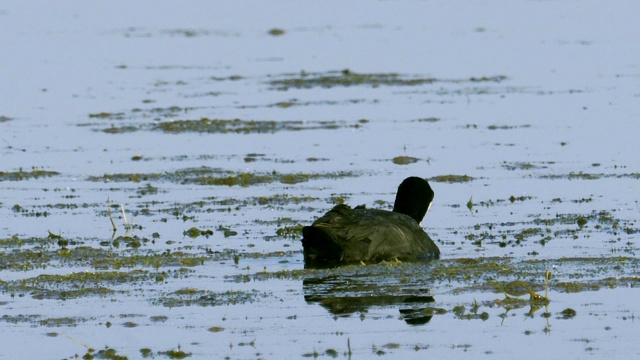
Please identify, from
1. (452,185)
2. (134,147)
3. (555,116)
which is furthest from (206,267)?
(555,116)

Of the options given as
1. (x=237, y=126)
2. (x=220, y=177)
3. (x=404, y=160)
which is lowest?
(x=220, y=177)

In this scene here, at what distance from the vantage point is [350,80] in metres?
26.8

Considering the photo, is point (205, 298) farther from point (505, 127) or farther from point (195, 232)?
point (505, 127)

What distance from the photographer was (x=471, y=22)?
36.8m

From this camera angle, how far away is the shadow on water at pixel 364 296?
35.5ft

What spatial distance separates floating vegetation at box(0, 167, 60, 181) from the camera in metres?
18.0

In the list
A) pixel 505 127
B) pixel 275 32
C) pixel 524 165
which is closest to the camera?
pixel 524 165

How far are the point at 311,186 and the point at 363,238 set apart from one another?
13.2 ft

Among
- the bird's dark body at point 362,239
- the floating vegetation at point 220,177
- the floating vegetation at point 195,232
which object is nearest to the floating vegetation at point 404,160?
the floating vegetation at point 220,177

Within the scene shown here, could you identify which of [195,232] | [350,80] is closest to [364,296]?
[195,232]

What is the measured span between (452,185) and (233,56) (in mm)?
15095

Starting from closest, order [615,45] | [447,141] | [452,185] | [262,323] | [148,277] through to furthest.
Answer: [262,323], [148,277], [452,185], [447,141], [615,45]

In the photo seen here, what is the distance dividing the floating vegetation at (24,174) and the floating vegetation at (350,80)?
27.2 ft

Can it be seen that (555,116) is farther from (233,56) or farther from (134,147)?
(233,56)
